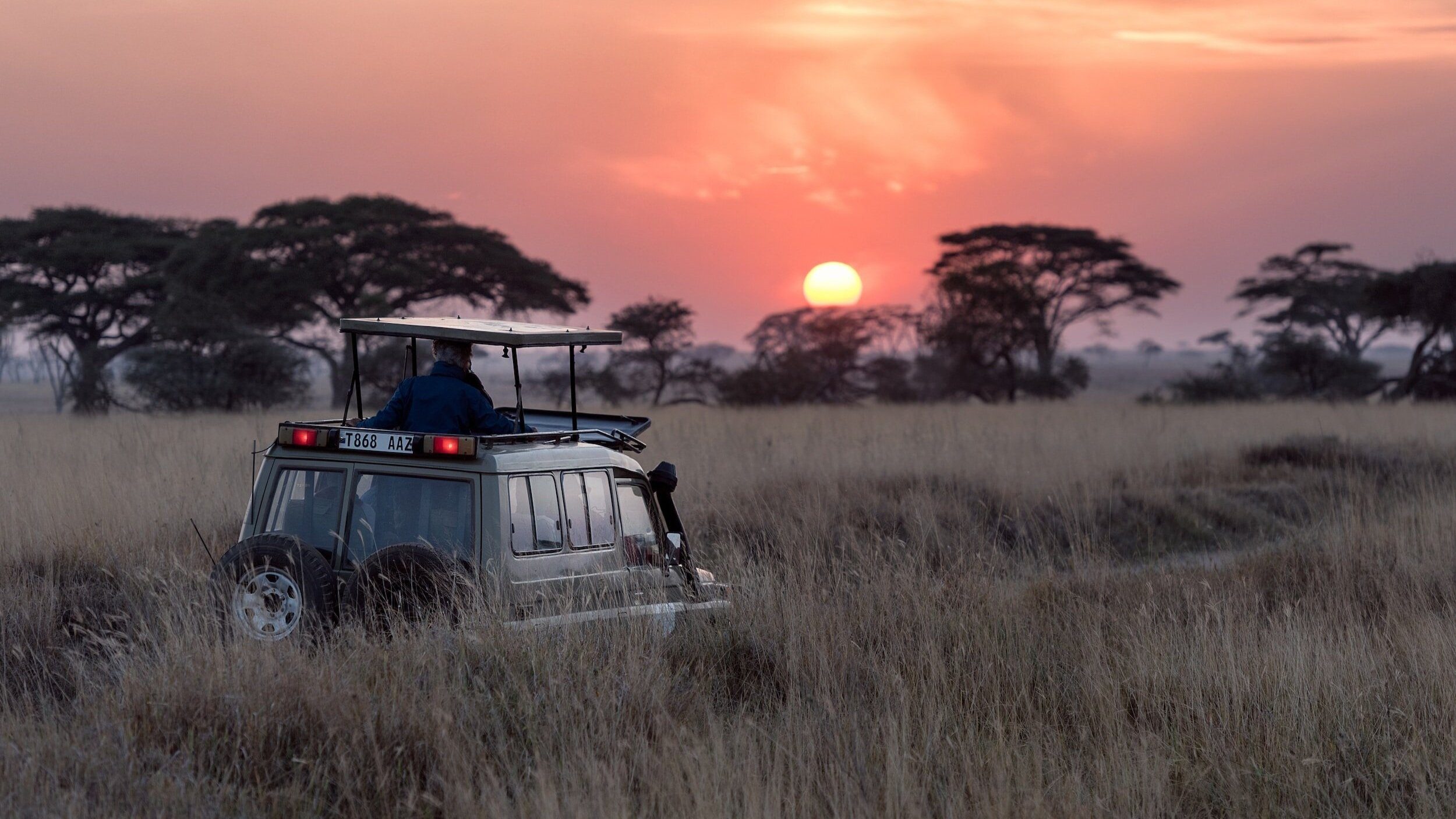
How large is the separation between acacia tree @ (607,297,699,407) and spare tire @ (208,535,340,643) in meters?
29.5

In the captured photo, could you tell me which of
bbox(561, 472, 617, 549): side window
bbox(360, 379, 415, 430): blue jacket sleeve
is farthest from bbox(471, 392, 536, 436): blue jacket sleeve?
bbox(561, 472, 617, 549): side window

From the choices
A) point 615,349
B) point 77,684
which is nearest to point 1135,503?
point 77,684

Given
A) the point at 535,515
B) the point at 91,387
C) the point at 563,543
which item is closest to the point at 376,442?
the point at 535,515

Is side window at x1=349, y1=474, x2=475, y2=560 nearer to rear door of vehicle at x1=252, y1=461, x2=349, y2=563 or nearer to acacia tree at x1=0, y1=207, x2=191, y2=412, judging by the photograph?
rear door of vehicle at x1=252, y1=461, x2=349, y2=563

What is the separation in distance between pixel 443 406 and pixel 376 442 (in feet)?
2.63

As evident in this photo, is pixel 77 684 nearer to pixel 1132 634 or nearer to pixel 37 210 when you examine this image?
pixel 1132 634

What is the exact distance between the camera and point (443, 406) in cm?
628

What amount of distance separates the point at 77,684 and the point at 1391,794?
5.39 meters

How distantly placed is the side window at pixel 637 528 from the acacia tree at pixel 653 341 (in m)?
28.6

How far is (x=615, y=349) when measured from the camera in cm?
3572

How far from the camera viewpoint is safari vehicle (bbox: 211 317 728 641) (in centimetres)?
529

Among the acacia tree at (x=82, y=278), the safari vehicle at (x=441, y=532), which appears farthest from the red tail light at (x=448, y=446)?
the acacia tree at (x=82, y=278)

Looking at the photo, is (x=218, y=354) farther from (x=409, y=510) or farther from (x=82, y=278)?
(x=409, y=510)

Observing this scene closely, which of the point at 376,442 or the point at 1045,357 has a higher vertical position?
the point at 1045,357
